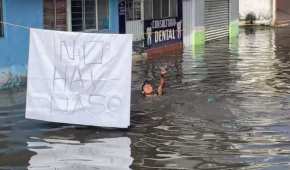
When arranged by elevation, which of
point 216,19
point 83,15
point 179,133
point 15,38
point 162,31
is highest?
point 216,19

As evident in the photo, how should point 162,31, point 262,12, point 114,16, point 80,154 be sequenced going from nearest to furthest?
point 80,154, point 114,16, point 162,31, point 262,12

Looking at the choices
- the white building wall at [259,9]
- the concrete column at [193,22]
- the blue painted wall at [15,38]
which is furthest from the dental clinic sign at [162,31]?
the white building wall at [259,9]

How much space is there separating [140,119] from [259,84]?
499 centimetres

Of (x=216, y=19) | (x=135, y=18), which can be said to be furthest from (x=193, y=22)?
(x=135, y=18)

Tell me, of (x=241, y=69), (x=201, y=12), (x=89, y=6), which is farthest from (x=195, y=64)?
(x=201, y=12)

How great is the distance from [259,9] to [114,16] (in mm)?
19343

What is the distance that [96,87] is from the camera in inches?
419

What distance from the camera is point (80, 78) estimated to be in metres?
10.7

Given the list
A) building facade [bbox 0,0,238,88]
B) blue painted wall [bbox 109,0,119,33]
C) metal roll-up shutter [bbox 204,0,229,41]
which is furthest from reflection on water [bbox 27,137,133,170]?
metal roll-up shutter [bbox 204,0,229,41]

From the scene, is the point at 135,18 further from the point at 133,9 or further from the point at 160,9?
the point at 160,9

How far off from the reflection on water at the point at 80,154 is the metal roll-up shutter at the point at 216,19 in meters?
18.7

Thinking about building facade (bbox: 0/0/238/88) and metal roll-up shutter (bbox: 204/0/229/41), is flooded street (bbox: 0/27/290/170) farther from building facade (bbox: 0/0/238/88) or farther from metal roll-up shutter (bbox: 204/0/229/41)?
metal roll-up shutter (bbox: 204/0/229/41)

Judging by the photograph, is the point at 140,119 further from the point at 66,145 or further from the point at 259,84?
the point at 259,84

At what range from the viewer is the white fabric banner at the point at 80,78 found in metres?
10.4
